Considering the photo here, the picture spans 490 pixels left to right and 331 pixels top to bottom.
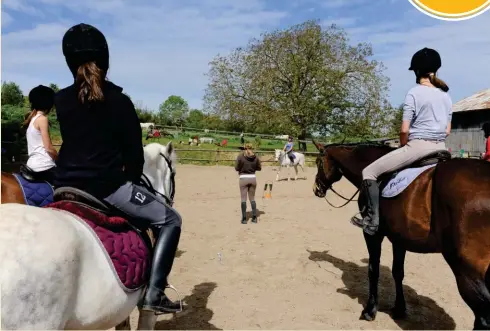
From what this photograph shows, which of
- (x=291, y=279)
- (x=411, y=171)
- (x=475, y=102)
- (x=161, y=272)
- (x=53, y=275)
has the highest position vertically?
(x=475, y=102)

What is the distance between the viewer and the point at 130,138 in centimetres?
258

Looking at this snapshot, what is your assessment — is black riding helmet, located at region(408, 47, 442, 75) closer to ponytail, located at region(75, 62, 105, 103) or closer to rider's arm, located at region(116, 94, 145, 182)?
rider's arm, located at region(116, 94, 145, 182)

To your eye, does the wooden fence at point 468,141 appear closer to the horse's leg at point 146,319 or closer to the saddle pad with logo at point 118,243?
the horse's leg at point 146,319

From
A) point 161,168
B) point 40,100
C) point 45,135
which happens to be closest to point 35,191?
point 45,135

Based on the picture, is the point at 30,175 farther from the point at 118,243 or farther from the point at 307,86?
the point at 307,86

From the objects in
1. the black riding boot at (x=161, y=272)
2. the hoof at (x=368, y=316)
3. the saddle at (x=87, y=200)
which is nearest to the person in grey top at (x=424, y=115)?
the hoof at (x=368, y=316)

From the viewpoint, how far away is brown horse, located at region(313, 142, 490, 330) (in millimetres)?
3438

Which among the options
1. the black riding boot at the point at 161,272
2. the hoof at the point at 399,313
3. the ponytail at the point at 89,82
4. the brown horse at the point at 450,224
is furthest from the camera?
the hoof at the point at 399,313

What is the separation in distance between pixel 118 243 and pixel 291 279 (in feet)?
14.1

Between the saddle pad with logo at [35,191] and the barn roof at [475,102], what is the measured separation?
30.4 meters

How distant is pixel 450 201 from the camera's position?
147 inches

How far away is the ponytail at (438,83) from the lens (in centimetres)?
442

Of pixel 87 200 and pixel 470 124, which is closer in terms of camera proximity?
pixel 87 200

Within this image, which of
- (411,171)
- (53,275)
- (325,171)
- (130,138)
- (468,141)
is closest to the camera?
(53,275)
